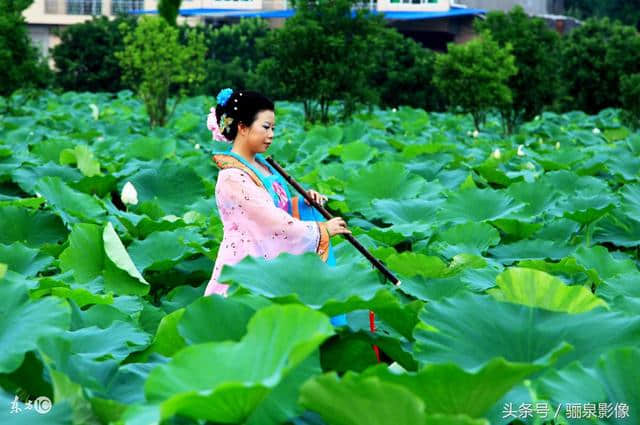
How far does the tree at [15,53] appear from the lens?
1128 cm

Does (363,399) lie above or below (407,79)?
above

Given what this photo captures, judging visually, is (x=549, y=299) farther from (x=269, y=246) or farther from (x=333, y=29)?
(x=333, y=29)

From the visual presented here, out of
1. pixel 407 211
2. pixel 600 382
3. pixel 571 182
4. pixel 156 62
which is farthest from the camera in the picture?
pixel 156 62

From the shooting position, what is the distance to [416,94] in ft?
58.1

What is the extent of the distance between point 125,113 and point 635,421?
35.9 feet

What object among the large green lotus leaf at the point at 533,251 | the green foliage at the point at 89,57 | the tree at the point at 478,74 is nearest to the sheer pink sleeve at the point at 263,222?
the large green lotus leaf at the point at 533,251

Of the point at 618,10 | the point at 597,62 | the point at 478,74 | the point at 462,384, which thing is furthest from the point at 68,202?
the point at 618,10

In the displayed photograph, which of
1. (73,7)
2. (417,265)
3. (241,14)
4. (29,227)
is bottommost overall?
(29,227)

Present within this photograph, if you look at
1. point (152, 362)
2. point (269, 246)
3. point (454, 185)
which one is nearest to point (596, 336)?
point (152, 362)

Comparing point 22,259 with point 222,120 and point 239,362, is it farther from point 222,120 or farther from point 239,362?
point 239,362

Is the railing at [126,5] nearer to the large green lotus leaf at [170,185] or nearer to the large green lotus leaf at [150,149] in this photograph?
the large green lotus leaf at [150,149]

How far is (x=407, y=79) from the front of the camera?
17.7m

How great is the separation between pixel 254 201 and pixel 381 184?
186 cm

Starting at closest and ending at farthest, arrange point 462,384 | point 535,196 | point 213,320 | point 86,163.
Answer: point 462,384, point 213,320, point 535,196, point 86,163
